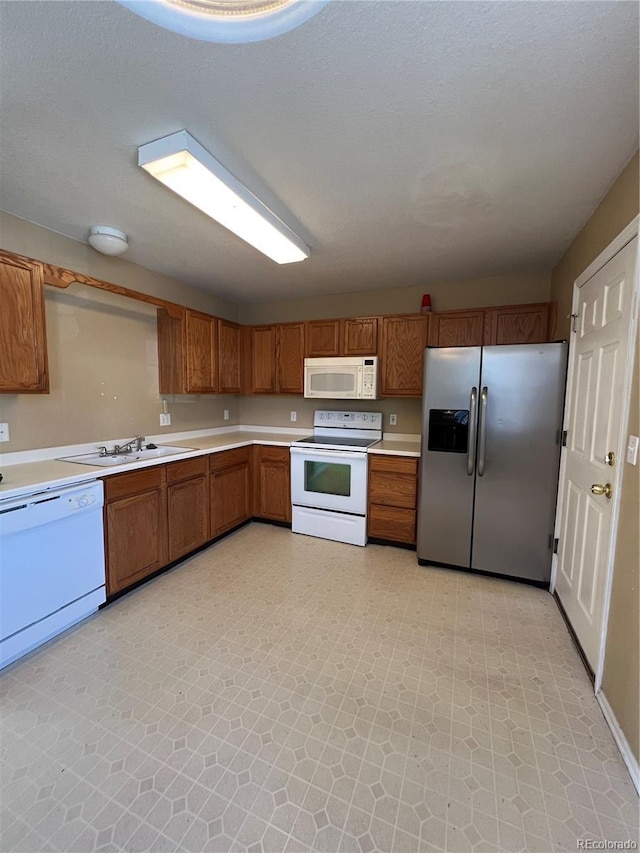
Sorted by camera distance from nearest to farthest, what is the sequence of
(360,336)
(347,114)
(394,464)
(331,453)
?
(347,114) < (394,464) < (331,453) < (360,336)

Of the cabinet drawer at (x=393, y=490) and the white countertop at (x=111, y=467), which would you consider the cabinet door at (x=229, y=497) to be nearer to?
the white countertop at (x=111, y=467)

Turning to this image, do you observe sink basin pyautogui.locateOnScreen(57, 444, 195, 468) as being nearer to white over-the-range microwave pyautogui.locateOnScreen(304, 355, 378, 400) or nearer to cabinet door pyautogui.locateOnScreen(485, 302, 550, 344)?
white over-the-range microwave pyautogui.locateOnScreen(304, 355, 378, 400)

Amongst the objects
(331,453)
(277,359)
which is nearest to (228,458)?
(331,453)

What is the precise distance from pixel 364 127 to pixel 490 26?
1.67ft

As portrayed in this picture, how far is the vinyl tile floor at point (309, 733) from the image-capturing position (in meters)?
1.12

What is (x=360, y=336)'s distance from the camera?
11.1 feet

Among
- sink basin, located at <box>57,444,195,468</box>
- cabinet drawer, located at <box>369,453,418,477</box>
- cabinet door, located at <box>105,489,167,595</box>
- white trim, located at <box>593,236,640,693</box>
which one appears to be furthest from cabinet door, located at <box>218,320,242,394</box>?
white trim, located at <box>593,236,640,693</box>

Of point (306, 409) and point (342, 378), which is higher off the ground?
point (342, 378)

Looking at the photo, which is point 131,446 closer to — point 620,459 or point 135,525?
point 135,525

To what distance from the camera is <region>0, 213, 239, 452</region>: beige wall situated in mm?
2234

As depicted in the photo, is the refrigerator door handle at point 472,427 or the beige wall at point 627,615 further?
the refrigerator door handle at point 472,427

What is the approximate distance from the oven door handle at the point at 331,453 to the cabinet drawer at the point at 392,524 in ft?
1.54

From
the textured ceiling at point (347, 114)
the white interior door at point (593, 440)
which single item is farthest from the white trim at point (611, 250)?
the textured ceiling at point (347, 114)

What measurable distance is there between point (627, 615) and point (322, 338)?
297 centimetres
